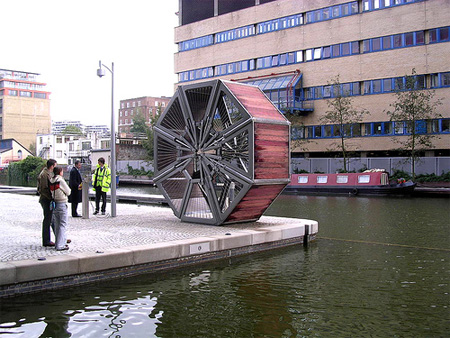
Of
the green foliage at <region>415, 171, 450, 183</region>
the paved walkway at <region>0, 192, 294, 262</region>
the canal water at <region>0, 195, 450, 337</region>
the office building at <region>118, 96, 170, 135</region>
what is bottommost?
the canal water at <region>0, 195, 450, 337</region>

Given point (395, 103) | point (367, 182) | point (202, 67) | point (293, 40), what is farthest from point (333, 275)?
point (202, 67)

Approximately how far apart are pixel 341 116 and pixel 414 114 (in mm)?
6192

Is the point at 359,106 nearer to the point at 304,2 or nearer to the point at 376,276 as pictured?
the point at 304,2

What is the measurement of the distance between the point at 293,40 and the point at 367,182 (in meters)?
19.4

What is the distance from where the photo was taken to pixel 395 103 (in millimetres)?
43219

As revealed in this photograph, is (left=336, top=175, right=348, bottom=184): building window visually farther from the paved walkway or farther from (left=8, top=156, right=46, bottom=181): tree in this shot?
(left=8, top=156, right=46, bottom=181): tree

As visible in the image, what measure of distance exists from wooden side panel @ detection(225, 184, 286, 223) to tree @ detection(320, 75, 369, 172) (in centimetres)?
3068

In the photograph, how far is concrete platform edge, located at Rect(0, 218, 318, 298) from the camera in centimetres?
836

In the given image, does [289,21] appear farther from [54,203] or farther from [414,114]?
[54,203]

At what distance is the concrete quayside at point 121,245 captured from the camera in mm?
8625

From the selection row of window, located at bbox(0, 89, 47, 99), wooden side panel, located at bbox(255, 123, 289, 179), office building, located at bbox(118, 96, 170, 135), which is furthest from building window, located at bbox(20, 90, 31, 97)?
wooden side panel, located at bbox(255, 123, 289, 179)

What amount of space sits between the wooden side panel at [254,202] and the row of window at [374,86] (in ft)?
102

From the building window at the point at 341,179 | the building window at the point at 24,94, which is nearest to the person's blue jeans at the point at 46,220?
the building window at the point at 341,179

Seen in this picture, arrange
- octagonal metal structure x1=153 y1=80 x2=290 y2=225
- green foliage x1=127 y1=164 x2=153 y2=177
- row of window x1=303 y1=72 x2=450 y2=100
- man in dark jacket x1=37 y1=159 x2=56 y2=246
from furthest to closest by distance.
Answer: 1. green foliage x1=127 y1=164 x2=153 y2=177
2. row of window x1=303 y1=72 x2=450 y2=100
3. octagonal metal structure x1=153 y1=80 x2=290 y2=225
4. man in dark jacket x1=37 y1=159 x2=56 y2=246
